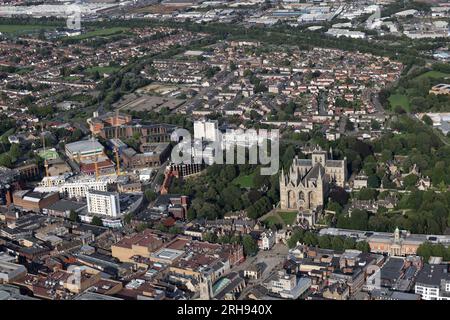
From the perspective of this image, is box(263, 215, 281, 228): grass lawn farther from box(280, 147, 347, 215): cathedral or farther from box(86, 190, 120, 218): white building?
box(86, 190, 120, 218): white building

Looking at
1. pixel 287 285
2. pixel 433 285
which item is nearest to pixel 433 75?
pixel 433 285

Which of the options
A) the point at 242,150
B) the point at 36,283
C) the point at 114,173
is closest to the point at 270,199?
the point at 242,150

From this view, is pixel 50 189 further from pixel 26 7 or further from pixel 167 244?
pixel 26 7

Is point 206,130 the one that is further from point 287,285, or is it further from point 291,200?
point 287,285

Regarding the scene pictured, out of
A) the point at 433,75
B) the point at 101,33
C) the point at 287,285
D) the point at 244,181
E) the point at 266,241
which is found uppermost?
the point at 101,33

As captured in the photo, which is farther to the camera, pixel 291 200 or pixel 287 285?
pixel 291 200

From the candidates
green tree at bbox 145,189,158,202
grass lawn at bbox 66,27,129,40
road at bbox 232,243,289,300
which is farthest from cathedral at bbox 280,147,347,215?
grass lawn at bbox 66,27,129,40

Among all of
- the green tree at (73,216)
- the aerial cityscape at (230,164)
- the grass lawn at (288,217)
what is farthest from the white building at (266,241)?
the green tree at (73,216)
